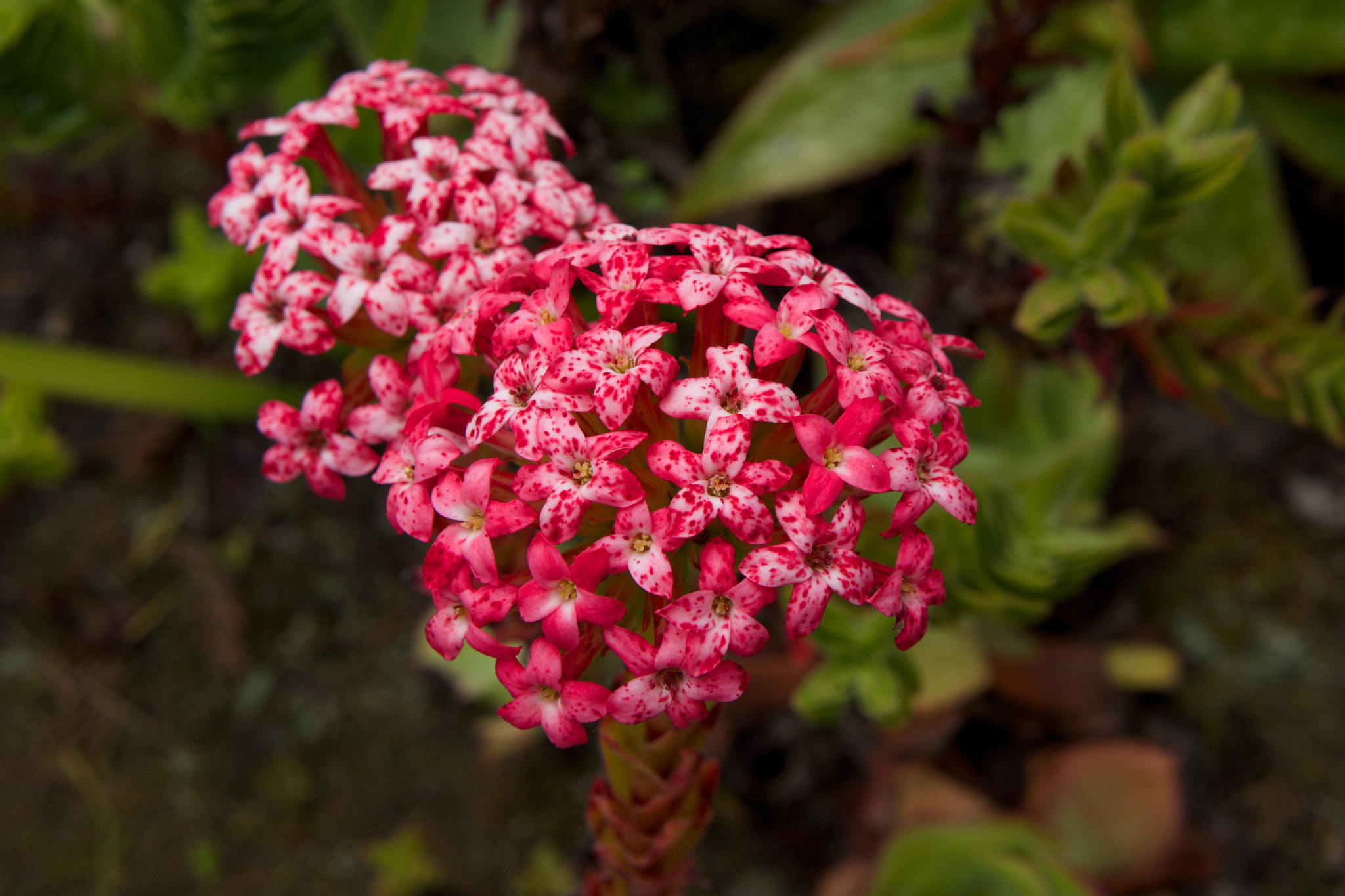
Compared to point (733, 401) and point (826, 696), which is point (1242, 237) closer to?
point (826, 696)

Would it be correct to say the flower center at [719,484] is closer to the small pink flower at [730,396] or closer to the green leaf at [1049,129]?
the small pink flower at [730,396]

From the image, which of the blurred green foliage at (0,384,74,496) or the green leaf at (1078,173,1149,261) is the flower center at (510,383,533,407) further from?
the blurred green foliage at (0,384,74,496)

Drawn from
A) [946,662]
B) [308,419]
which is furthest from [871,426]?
[946,662]

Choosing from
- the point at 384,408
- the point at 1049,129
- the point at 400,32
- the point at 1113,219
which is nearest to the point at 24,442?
the point at 400,32

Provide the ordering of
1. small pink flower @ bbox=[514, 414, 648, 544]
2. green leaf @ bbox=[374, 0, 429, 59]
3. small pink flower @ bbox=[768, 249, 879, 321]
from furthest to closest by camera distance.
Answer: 1. green leaf @ bbox=[374, 0, 429, 59]
2. small pink flower @ bbox=[768, 249, 879, 321]
3. small pink flower @ bbox=[514, 414, 648, 544]

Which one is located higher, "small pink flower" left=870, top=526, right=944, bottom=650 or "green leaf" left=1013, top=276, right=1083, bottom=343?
"small pink flower" left=870, top=526, right=944, bottom=650

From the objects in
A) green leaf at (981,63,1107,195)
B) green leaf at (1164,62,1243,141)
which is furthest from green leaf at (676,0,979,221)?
green leaf at (1164,62,1243,141)

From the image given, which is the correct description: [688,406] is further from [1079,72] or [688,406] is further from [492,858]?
[492,858]
